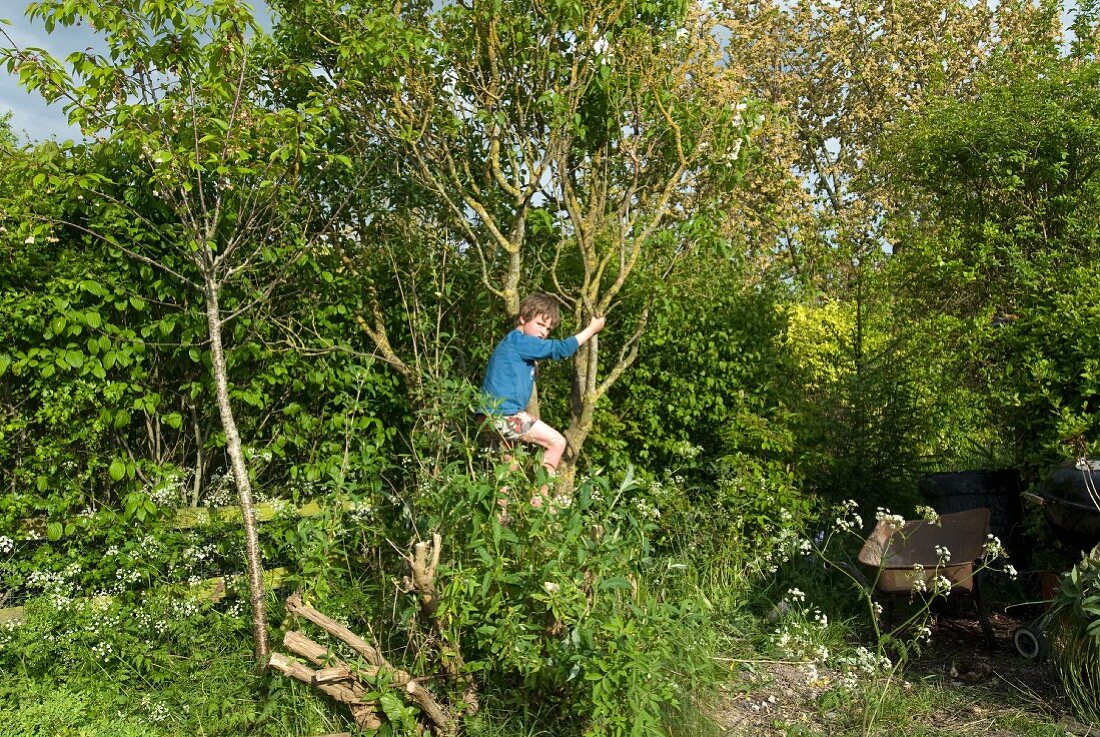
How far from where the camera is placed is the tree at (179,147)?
13.4 feet

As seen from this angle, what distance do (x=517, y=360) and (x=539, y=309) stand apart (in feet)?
1.01

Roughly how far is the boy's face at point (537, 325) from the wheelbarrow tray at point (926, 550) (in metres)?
2.08

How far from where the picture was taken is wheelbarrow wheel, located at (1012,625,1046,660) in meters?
4.67

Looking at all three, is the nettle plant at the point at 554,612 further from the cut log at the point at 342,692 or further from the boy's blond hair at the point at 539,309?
the boy's blond hair at the point at 539,309

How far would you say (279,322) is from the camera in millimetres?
5172

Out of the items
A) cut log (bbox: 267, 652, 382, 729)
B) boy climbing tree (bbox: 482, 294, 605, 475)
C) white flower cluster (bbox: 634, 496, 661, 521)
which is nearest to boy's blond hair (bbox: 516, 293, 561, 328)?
boy climbing tree (bbox: 482, 294, 605, 475)

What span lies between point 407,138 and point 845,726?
12.2ft

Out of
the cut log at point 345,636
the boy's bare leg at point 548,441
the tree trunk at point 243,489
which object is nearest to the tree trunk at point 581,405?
the boy's bare leg at point 548,441

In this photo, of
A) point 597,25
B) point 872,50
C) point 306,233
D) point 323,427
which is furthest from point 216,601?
point 872,50

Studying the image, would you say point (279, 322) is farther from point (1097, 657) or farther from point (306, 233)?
point (1097, 657)

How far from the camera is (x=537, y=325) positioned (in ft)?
16.8

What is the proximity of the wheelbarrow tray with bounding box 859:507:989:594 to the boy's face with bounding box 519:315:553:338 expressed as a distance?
2.08 metres

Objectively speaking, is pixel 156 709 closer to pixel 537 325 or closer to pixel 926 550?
pixel 537 325

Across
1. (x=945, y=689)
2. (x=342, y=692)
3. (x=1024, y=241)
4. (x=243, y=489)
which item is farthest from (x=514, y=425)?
(x=1024, y=241)
